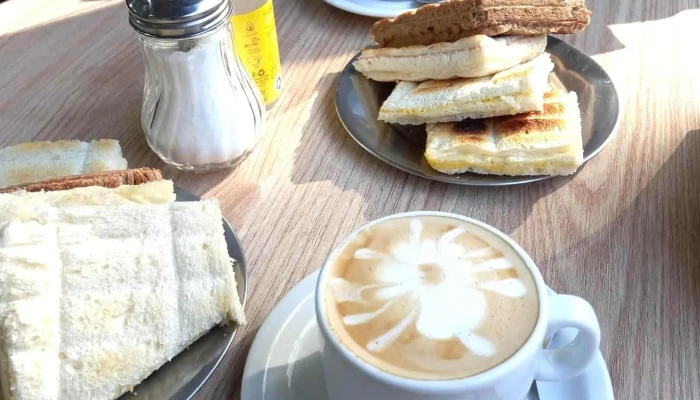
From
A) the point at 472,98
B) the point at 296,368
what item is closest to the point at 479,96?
the point at 472,98

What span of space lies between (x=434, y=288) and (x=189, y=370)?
0.21m

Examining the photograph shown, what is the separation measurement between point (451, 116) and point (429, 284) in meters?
0.34

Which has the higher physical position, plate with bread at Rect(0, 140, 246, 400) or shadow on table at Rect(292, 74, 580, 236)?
plate with bread at Rect(0, 140, 246, 400)

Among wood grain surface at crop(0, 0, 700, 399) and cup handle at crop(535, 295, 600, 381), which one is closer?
cup handle at crop(535, 295, 600, 381)

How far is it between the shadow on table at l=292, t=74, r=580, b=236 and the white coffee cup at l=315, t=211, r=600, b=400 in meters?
0.21

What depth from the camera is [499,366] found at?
41 cm

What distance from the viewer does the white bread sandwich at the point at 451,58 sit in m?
0.76

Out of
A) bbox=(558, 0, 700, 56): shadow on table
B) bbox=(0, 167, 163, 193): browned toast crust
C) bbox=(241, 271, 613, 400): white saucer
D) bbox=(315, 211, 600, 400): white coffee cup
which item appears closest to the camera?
bbox=(315, 211, 600, 400): white coffee cup

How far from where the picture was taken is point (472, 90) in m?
0.74

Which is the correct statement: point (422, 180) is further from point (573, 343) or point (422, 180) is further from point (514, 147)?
point (573, 343)

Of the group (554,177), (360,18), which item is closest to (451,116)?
(554,177)

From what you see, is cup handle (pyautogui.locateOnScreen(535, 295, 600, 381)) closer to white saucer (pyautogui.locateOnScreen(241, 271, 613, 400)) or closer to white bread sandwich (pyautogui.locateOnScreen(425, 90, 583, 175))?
white saucer (pyautogui.locateOnScreen(241, 271, 613, 400))

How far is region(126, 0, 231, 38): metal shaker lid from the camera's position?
0.62 metres

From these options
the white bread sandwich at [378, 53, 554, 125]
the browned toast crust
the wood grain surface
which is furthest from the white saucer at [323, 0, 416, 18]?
the browned toast crust
